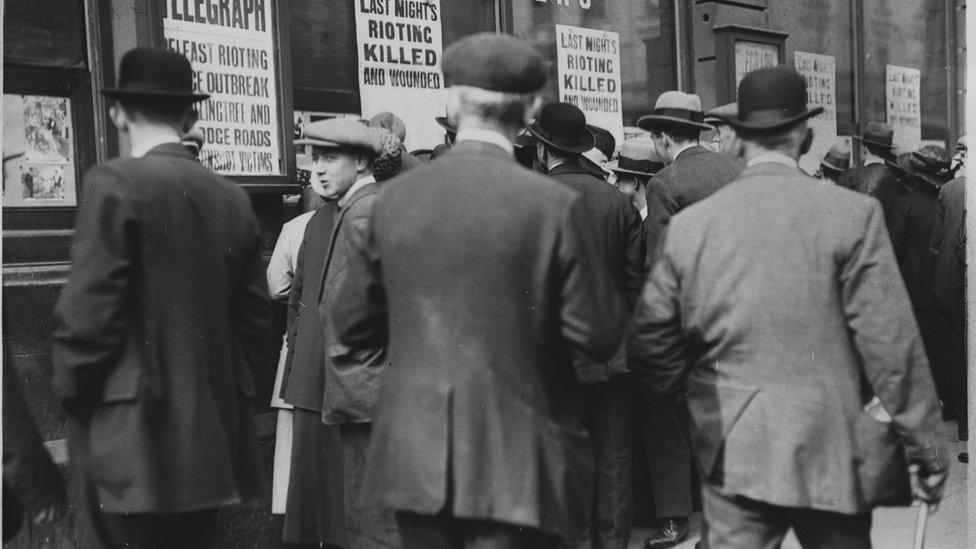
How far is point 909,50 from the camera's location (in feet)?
42.2

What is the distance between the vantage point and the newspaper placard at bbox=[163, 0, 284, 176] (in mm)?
6281

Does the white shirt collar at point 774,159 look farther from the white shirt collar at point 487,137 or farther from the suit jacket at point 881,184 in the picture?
the suit jacket at point 881,184

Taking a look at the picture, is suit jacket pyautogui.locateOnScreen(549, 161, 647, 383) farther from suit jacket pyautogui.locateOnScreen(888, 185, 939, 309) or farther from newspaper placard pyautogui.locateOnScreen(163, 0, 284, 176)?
suit jacket pyautogui.locateOnScreen(888, 185, 939, 309)

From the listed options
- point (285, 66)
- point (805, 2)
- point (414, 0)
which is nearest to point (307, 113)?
point (285, 66)

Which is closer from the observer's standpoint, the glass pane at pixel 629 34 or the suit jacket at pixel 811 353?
the suit jacket at pixel 811 353

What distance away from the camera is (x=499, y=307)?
3.22m

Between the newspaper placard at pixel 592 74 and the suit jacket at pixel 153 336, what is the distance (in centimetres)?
524

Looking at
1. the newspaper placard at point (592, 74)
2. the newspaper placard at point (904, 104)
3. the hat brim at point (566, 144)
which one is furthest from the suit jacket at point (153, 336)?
the newspaper placard at point (904, 104)

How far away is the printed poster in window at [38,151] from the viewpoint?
18.7ft

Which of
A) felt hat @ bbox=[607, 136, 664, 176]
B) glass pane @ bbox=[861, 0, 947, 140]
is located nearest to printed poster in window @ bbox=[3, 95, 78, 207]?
felt hat @ bbox=[607, 136, 664, 176]

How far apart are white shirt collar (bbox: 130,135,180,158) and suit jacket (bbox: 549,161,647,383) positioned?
1896 millimetres

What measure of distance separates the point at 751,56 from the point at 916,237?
6.81 feet

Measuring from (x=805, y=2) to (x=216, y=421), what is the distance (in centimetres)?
872

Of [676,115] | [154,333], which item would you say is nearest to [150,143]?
[154,333]
